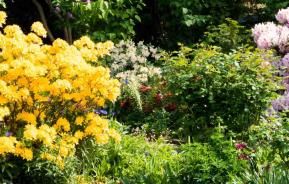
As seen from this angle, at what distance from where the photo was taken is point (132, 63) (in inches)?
316

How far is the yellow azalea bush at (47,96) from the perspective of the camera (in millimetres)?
4551

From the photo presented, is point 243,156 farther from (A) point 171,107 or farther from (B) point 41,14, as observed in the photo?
(B) point 41,14

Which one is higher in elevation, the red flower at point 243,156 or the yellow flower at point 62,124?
the yellow flower at point 62,124

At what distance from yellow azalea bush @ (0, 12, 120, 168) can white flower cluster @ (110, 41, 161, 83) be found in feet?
7.63

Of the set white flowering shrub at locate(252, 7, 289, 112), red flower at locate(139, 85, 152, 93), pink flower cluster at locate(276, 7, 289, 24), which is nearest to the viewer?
white flowering shrub at locate(252, 7, 289, 112)

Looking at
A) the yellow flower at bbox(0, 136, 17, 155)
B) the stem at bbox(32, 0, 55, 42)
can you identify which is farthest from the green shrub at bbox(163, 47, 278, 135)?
the stem at bbox(32, 0, 55, 42)

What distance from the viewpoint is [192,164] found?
4660mm

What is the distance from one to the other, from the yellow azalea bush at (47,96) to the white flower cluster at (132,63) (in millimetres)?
2325

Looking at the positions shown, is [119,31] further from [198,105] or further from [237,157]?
[237,157]

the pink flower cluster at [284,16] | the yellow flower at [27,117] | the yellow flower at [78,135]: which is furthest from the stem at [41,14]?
the yellow flower at [27,117]

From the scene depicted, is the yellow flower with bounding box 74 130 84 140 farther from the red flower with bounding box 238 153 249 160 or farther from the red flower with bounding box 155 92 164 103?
the red flower with bounding box 155 92 164 103

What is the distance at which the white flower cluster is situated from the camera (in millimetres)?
7535

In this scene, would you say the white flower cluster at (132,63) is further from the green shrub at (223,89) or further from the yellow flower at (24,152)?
the yellow flower at (24,152)

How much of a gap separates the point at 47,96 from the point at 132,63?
327 centimetres
